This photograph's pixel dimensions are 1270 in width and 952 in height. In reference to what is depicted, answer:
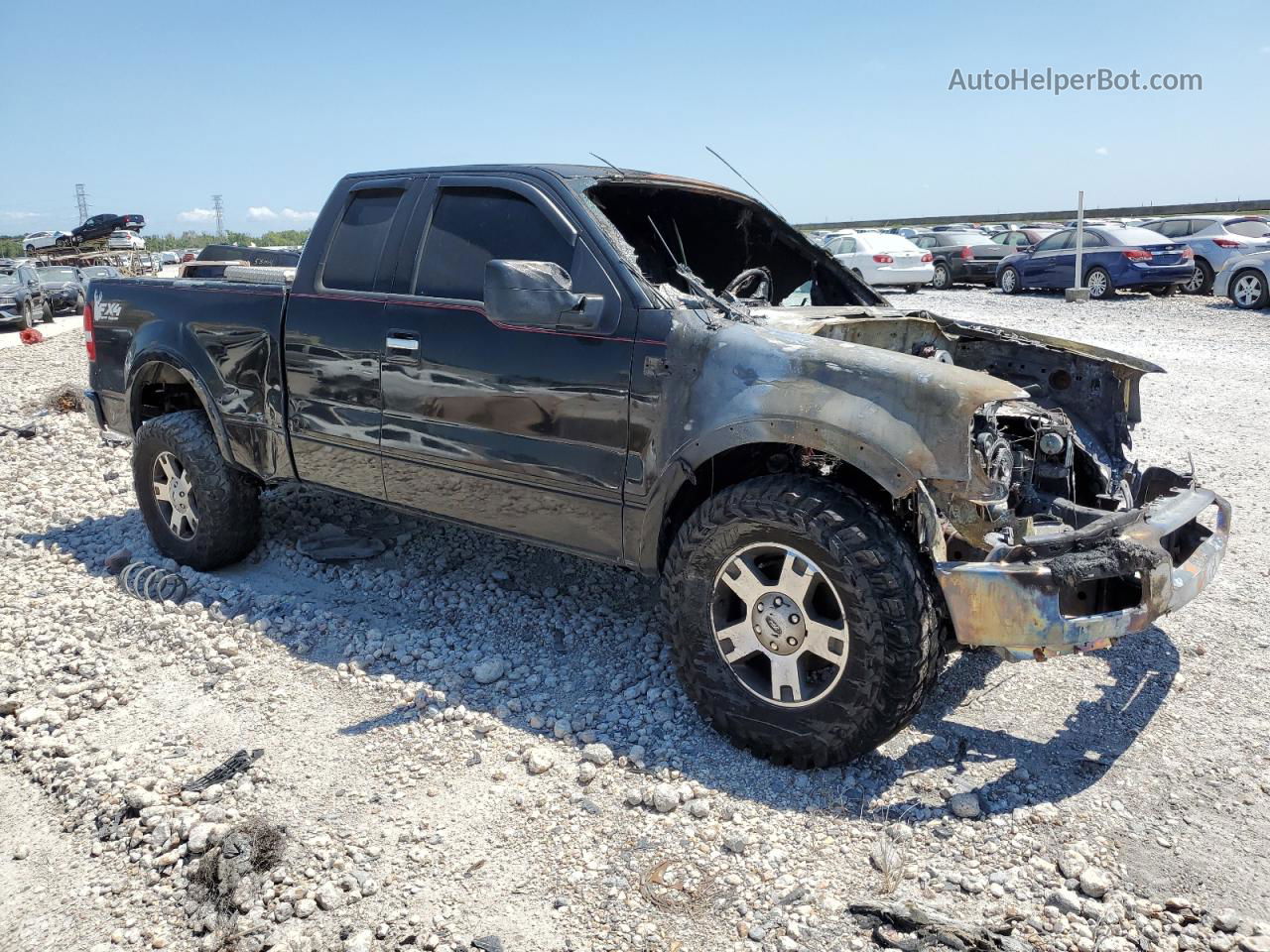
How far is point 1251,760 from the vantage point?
329 cm

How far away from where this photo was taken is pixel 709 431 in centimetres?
330

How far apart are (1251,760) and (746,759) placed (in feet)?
5.59

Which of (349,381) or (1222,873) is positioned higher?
(349,381)

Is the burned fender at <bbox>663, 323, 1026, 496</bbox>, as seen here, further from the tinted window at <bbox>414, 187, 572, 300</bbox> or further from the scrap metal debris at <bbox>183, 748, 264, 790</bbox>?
the scrap metal debris at <bbox>183, 748, 264, 790</bbox>

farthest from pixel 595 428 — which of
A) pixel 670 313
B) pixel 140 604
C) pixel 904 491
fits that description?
pixel 140 604

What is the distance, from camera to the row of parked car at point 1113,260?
54.3ft

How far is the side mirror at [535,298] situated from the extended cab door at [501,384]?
0.24 ft

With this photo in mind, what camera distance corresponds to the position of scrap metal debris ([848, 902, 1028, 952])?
8.11 feet

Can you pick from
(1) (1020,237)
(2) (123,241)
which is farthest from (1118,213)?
(2) (123,241)

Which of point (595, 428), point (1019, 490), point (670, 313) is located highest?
point (670, 313)

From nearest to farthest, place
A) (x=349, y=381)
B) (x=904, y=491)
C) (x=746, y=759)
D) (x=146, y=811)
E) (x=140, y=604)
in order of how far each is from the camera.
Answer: (x=904, y=491) → (x=146, y=811) → (x=746, y=759) → (x=349, y=381) → (x=140, y=604)

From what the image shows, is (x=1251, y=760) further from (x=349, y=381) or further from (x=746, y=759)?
(x=349, y=381)

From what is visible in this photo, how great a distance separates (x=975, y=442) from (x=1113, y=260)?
57.7ft

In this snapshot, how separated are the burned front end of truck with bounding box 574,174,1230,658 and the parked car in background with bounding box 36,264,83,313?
2506 centimetres
